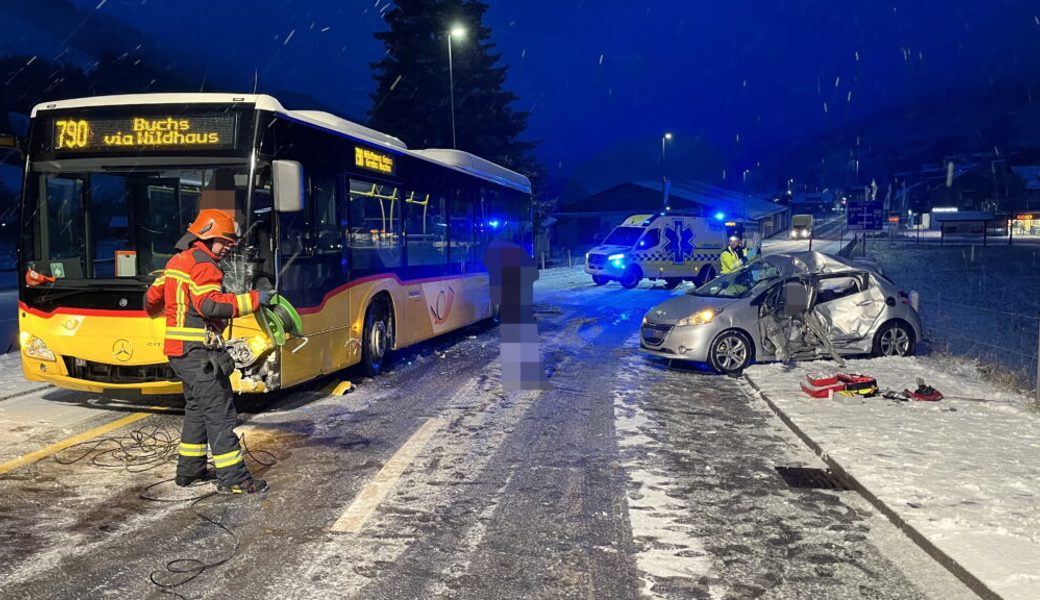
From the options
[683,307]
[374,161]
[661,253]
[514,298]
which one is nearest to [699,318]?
[683,307]


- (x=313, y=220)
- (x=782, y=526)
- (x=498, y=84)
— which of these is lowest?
(x=782, y=526)

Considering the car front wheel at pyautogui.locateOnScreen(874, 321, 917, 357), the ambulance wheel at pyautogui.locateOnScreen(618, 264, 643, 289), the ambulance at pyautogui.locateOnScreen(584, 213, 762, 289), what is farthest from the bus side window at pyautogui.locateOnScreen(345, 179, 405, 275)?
the ambulance wheel at pyautogui.locateOnScreen(618, 264, 643, 289)

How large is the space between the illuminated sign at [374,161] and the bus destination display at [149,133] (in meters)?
2.21

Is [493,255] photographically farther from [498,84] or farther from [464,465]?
[498,84]

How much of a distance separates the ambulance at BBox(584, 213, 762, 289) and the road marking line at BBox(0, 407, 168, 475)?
66.7 feet

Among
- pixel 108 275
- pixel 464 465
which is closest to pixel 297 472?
pixel 464 465

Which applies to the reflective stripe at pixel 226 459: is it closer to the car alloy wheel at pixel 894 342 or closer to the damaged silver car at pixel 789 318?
the damaged silver car at pixel 789 318

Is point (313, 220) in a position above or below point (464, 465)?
above

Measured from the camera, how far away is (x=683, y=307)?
36.8 feet

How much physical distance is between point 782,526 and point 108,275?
656 centimetres

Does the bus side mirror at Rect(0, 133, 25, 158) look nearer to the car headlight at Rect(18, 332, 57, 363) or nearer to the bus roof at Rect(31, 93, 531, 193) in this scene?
the bus roof at Rect(31, 93, 531, 193)

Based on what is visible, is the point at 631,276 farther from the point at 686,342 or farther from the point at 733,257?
the point at 686,342

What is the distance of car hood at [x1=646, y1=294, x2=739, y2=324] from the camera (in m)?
10.9

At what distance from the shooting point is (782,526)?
16.3ft
